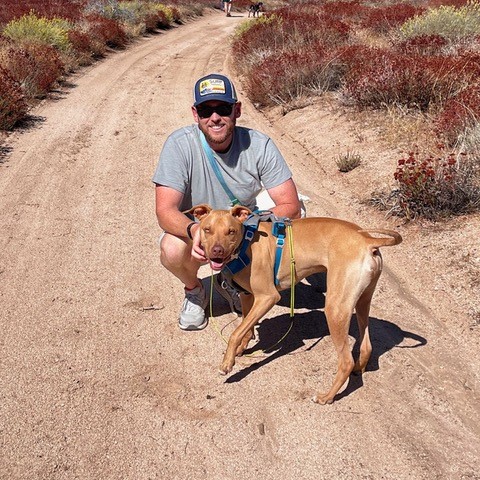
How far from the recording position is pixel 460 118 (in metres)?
6.86

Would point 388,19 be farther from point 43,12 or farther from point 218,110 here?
point 218,110

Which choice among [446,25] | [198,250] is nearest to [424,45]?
[446,25]

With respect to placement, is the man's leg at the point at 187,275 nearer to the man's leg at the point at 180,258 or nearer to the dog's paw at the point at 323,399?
the man's leg at the point at 180,258

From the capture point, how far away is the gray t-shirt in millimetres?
4012

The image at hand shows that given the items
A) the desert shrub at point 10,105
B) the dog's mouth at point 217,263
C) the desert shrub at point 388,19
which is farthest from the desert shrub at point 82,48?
the dog's mouth at point 217,263

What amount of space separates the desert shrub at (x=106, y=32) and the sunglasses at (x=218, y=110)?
1490cm

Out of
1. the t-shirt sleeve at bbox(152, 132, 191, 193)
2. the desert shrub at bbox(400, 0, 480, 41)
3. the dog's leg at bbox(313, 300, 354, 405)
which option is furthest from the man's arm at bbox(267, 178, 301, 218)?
the desert shrub at bbox(400, 0, 480, 41)

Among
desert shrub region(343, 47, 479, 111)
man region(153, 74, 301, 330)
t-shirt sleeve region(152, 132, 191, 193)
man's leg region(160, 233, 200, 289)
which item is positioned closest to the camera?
man region(153, 74, 301, 330)

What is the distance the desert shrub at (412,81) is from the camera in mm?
8062

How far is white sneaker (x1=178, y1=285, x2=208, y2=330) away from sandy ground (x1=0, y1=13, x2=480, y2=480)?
10 centimetres

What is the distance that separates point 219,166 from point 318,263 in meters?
1.16

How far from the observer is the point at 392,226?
5.84 m

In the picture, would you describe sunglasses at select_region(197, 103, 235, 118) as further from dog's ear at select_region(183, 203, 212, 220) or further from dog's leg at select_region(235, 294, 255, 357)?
dog's leg at select_region(235, 294, 255, 357)

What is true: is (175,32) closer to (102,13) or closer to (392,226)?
(102,13)
